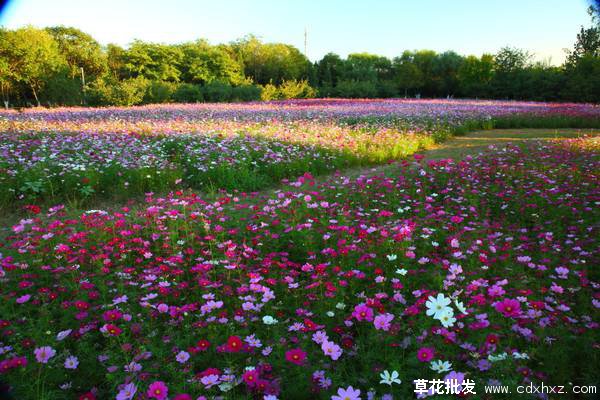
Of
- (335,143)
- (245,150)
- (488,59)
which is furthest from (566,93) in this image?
(245,150)

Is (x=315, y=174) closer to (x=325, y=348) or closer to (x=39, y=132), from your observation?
(x=325, y=348)

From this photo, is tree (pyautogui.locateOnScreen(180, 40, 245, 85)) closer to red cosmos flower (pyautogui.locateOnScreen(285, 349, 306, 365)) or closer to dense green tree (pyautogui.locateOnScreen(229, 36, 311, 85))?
dense green tree (pyautogui.locateOnScreen(229, 36, 311, 85))

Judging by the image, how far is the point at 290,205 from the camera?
4.66m

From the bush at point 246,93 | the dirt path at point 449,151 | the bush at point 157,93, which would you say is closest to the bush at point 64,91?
the bush at point 157,93

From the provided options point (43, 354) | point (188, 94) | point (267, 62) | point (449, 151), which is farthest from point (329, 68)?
point (43, 354)

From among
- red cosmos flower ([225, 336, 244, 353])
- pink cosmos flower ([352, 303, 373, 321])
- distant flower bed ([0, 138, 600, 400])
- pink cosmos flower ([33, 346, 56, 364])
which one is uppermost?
pink cosmos flower ([33, 346, 56, 364])

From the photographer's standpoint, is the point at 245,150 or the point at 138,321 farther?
the point at 245,150

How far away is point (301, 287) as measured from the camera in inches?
113

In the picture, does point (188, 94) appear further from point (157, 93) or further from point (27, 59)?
point (27, 59)

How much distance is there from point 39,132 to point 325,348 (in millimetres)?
9117

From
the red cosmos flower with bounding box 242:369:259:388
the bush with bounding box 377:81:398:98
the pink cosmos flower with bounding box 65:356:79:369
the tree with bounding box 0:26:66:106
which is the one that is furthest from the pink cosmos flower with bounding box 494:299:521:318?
the bush with bounding box 377:81:398:98

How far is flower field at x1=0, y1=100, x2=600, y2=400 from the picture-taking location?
1.87m

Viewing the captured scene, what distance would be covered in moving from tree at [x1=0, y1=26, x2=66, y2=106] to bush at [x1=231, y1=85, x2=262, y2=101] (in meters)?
12.8

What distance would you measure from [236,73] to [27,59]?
769 inches
